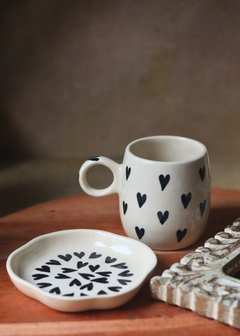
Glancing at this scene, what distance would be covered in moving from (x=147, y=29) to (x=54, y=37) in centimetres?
36

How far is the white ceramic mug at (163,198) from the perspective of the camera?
0.54 m

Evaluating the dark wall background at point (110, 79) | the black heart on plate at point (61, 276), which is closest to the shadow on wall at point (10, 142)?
the dark wall background at point (110, 79)

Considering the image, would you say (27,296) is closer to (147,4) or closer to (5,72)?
(5,72)

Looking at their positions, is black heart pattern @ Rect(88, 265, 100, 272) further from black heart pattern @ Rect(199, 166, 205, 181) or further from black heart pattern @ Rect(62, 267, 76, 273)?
black heart pattern @ Rect(199, 166, 205, 181)

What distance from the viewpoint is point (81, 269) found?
52 centimetres

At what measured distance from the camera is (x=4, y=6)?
1.47 m

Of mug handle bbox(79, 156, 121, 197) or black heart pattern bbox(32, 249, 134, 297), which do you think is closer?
black heart pattern bbox(32, 249, 134, 297)

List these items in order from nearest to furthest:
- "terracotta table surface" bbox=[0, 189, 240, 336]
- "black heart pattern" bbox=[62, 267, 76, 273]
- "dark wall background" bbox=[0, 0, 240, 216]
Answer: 1. "terracotta table surface" bbox=[0, 189, 240, 336]
2. "black heart pattern" bbox=[62, 267, 76, 273]
3. "dark wall background" bbox=[0, 0, 240, 216]

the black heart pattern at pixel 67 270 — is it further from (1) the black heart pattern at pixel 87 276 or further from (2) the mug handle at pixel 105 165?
(2) the mug handle at pixel 105 165

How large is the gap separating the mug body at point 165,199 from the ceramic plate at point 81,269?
35 millimetres

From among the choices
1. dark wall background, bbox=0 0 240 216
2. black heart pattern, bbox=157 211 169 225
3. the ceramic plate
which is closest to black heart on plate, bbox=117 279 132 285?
the ceramic plate

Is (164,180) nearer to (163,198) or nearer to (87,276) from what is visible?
(163,198)

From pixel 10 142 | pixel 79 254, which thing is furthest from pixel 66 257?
pixel 10 142

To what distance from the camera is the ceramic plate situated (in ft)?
1.43
